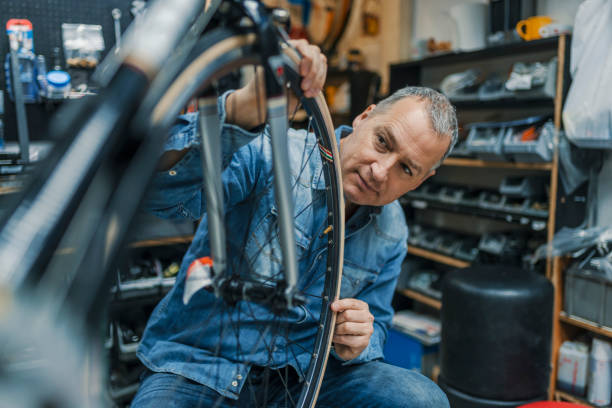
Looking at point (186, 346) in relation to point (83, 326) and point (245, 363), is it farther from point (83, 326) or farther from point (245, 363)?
point (83, 326)

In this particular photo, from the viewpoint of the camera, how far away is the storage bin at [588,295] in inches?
82.9

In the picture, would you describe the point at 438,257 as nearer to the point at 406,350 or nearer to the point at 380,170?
the point at 406,350

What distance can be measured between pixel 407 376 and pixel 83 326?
942 millimetres

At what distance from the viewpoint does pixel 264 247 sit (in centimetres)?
103

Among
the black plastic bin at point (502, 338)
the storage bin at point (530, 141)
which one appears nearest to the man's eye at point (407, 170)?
the black plastic bin at point (502, 338)

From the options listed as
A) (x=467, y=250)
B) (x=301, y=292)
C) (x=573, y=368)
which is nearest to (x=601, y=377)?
(x=573, y=368)

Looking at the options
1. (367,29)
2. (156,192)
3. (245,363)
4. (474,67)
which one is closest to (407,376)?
(245,363)

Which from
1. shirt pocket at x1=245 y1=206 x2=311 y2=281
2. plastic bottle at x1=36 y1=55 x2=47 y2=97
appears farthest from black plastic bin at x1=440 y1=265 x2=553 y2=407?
plastic bottle at x1=36 y1=55 x2=47 y2=97

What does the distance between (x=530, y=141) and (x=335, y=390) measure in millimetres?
1639

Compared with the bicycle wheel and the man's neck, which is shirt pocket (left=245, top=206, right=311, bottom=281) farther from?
the man's neck

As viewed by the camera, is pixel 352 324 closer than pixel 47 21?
Yes

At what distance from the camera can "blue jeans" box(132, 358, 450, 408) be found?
1011 millimetres

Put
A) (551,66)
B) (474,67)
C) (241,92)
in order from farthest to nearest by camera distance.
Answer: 1. (474,67)
2. (551,66)
3. (241,92)

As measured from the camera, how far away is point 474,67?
2996mm
